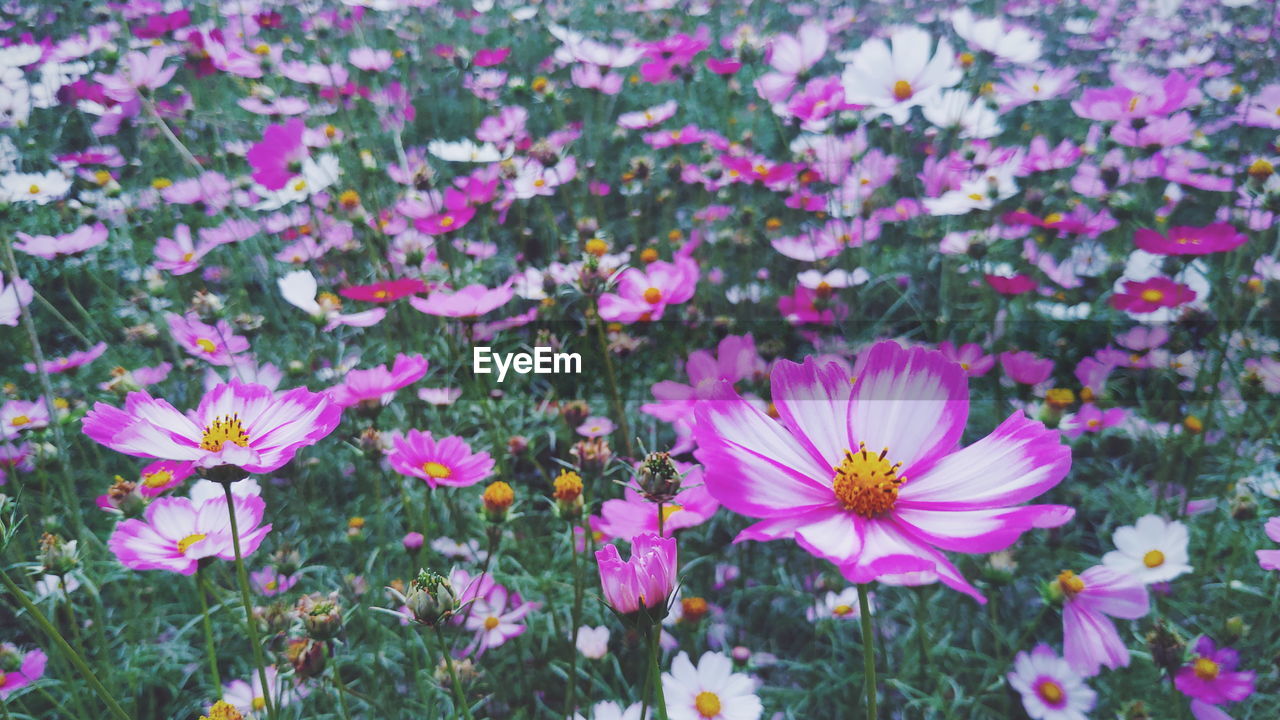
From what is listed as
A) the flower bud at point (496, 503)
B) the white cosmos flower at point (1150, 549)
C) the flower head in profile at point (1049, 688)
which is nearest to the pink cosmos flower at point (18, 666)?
the flower bud at point (496, 503)

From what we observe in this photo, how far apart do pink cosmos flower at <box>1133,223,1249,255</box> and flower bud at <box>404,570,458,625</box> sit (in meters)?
1.04

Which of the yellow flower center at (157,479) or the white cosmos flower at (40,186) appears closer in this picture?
the yellow flower center at (157,479)

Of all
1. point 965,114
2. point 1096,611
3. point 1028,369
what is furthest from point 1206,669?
point 965,114

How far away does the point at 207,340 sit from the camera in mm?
1062

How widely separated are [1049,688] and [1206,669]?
15cm

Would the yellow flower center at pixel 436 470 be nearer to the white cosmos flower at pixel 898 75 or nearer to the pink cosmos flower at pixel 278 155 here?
the white cosmos flower at pixel 898 75

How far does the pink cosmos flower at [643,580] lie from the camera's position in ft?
1.27

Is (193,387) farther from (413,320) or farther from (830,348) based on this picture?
(830,348)

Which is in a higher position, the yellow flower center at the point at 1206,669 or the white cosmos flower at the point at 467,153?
the white cosmos flower at the point at 467,153

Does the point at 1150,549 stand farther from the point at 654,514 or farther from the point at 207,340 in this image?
the point at 207,340

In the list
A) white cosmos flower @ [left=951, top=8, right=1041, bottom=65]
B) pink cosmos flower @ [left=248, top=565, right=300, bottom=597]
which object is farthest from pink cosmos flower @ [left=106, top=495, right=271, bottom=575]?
white cosmos flower @ [left=951, top=8, right=1041, bottom=65]

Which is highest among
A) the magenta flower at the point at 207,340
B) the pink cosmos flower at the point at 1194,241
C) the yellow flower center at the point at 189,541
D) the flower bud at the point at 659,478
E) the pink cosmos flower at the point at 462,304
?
the pink cosmos flower at the point at 1194,241

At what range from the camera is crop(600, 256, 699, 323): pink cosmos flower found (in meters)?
0.94

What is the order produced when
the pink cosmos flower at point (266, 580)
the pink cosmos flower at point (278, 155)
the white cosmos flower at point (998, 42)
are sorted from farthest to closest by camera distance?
1. the pink cosmos flower at point (278, 155)
2. the white cosmos flower at point (998, 42)
3. the pink cosmos flower at point (266, 580)
